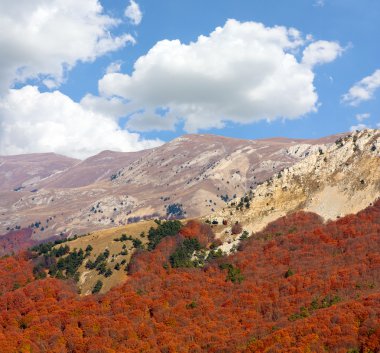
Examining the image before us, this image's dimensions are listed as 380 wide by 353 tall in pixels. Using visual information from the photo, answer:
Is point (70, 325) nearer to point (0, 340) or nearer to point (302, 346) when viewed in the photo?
point (0, 340)

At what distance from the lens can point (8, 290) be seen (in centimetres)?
19562

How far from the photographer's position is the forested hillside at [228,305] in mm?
124438

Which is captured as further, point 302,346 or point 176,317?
point 176,317

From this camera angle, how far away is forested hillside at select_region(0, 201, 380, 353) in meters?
124

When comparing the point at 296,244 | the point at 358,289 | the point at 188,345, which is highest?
the point at 296,244

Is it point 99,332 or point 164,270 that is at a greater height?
point 164,270

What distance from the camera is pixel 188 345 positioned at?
451 feet

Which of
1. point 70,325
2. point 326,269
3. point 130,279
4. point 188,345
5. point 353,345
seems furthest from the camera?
point 130,279

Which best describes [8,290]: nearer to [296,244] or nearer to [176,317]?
[176,317]

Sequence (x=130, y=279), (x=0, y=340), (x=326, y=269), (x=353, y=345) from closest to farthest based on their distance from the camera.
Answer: (x=353, y=345) < (x=0, y=340) < (x=326, y=269) < (x=130, y=279)

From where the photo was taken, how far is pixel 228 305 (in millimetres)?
164375

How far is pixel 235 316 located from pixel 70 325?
191 ft

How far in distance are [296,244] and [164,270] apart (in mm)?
59038

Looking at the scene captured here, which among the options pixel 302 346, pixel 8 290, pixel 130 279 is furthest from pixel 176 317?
pixel 8 290
